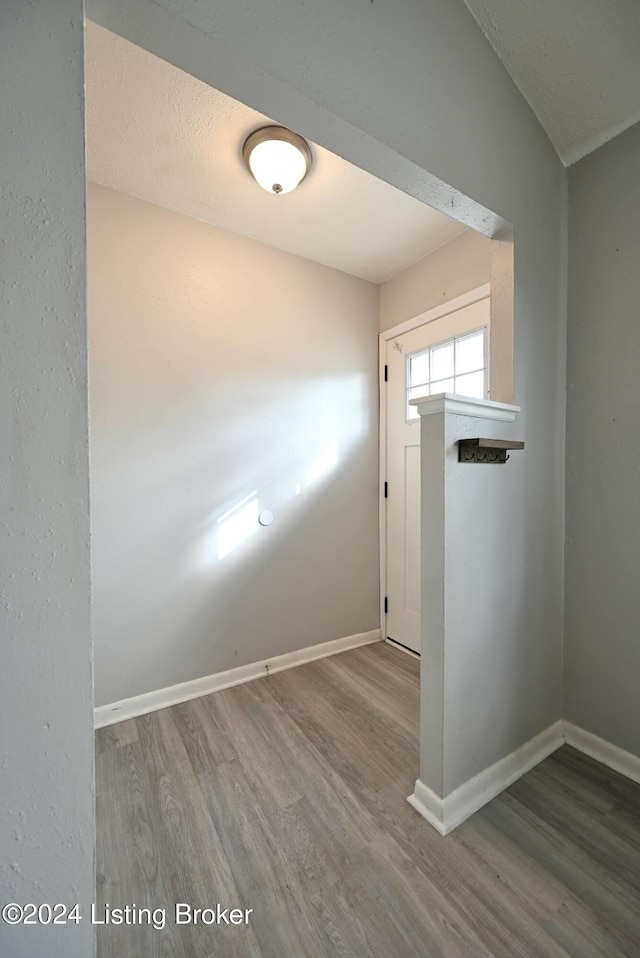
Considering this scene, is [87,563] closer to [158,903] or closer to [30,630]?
[30,630]

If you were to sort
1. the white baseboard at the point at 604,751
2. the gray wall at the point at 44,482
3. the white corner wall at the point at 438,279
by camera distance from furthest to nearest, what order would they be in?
the white corner wall at the point at 438,279 → the white baseboard at the point at 604,751 → the gray wall at the point at 44,482

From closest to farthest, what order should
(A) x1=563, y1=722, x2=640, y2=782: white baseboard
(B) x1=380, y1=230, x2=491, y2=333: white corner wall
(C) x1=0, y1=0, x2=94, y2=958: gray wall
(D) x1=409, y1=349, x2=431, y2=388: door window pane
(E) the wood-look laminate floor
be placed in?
1. (C) x1=0, y1=0, x2=94, y2=958: gray wall
2. (E) the wood-look laminate floor
3. (A) x1=563, y1=722, x2=640, y2=782: white baseboard
4. (B) x1=380, y1=230, x2=491, y2=333: white corner wall
5. (D) x1=409, y1=349, x2=431, y2=388: door window pane

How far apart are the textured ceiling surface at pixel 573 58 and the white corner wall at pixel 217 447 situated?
1248 mm

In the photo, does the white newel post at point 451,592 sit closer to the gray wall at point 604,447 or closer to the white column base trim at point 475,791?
the white column base trim at point 475,791

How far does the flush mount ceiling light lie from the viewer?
4.65 feet

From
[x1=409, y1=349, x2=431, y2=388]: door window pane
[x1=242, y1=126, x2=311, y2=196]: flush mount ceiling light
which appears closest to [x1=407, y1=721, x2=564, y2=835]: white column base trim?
[x1=409, y1=349, x2=431, y2=388]: door window pane

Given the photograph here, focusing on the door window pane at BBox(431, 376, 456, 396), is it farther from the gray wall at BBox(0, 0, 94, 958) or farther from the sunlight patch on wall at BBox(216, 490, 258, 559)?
the gray wall at BBox(0, 0, 94, 958)

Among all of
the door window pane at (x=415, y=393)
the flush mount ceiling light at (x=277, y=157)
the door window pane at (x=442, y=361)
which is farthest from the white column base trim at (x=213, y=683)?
the flush mount ceiling light at (x=277, y=157)

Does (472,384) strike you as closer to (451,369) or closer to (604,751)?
(451,369)

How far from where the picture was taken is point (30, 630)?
2.00 feet

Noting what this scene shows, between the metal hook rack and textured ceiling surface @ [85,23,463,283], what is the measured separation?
52.0 inches

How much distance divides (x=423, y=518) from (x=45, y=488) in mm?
1045

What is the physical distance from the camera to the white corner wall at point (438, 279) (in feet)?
6.42

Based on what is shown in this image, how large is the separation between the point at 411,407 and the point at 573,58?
153 cm
